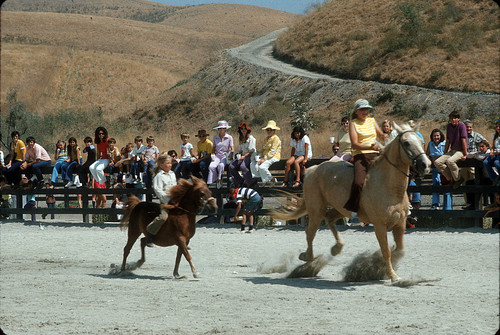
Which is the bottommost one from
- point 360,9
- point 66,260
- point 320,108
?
point 66,260

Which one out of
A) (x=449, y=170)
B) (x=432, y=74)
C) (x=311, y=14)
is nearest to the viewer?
(x=449, y=170)

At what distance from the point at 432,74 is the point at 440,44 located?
5.84 m

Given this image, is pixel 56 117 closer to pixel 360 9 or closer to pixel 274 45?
pixel 274 45

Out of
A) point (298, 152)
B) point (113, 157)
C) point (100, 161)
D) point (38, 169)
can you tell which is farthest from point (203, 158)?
point (38, 169)

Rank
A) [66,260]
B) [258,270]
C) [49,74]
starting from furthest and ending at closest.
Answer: [49,74], [66,260], [258,270]

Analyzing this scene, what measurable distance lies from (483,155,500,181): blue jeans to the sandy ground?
49.0 inches

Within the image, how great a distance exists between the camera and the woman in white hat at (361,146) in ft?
32.8

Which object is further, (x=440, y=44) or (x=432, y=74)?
(x=440, y=44)

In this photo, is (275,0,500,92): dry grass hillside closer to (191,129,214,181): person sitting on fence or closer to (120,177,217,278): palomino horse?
(191,129,214,181): person sitting on fence

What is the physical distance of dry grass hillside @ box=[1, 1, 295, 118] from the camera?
90875 millimetres

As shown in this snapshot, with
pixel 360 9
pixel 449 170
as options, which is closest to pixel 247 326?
pixel 449 170

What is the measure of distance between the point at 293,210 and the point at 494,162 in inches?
199

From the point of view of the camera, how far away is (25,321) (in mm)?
7789

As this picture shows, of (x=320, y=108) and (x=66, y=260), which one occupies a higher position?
(x=320, y=108)
